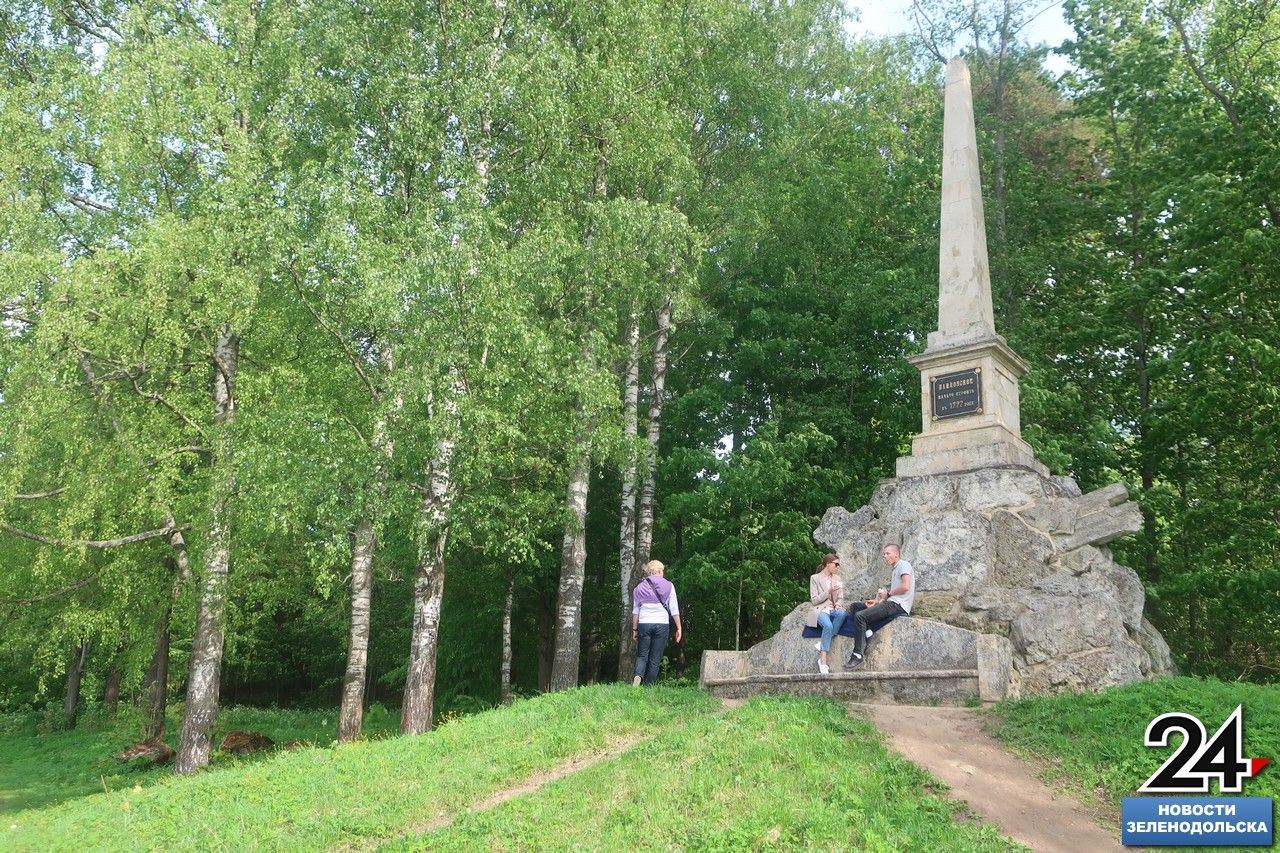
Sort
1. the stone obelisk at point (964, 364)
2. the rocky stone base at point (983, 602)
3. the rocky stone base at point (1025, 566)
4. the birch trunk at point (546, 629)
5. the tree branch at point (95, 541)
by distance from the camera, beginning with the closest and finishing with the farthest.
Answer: the rocky stone base at point (983, 602) → the rocky stone base at point (1025, 566) → the stone obelisk at point (964, 364) → the tree branch at point (95, 541) → the birch trunk at point (546, 629)

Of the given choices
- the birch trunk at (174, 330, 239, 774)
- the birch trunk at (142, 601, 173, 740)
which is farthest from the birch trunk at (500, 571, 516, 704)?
the birch trunk at (174, 330, 239, 774)

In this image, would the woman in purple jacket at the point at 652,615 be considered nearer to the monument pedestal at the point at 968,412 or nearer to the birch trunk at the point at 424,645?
the birch trunk at the point at 424,645

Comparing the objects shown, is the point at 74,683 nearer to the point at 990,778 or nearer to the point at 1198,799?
the point at 990,778

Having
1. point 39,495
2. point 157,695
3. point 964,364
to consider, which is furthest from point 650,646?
point 157,695

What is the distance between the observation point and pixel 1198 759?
25.5 feet

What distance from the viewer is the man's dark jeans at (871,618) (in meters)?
10.8

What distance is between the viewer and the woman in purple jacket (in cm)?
1191

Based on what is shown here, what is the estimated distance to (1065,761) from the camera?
7980mm

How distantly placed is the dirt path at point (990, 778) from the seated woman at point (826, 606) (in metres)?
1.47

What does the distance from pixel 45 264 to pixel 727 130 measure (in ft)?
45.1

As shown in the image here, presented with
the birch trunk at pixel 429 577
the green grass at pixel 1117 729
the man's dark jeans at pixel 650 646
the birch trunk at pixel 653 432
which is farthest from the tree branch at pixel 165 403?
the green grass at pixel 1117 729

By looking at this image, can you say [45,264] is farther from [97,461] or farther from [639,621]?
[639,621]

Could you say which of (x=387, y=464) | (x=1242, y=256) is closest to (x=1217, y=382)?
(x=1242, y=256)

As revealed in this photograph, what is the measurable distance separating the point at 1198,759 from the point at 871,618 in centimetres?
369
